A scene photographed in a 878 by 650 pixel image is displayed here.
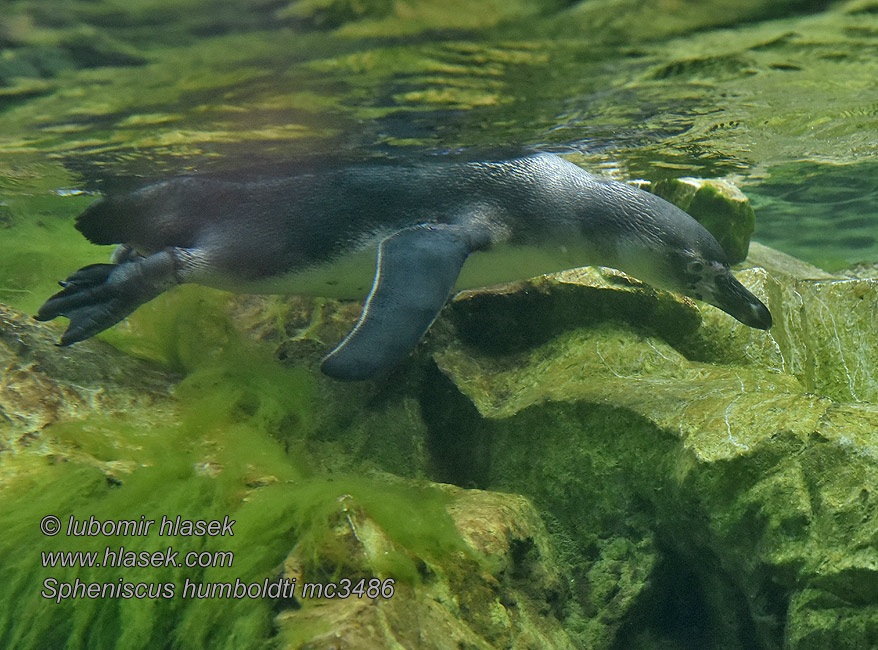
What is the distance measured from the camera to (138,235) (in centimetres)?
513

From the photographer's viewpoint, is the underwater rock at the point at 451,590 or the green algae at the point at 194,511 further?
the green algae at the point at 194,511

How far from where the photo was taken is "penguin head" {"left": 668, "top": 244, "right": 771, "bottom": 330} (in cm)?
462

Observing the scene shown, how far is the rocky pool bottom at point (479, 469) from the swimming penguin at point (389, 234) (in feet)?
1.35

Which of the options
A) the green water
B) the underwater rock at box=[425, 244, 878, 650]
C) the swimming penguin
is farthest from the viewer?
the swimming penguin

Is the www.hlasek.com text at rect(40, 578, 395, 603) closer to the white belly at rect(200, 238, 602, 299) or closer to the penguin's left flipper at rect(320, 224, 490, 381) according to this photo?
the penguin's left flipper at rect(320, 224, 490, 381)

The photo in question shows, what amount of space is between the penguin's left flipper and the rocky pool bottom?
65cm

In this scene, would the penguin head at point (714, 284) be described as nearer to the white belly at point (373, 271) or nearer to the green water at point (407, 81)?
the white belly at point (373, 271)

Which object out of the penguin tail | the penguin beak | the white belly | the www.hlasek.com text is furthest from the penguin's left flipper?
the penguin tail

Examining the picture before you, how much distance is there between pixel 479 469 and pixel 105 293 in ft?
9.59

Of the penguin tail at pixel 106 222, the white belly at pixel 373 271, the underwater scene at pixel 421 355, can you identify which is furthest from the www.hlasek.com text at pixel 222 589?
the penguin tail at pixel 106 222

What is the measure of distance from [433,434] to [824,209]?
14149 millimetres

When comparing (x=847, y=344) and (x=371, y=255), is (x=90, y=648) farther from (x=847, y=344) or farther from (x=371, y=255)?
(x=847, y=344)

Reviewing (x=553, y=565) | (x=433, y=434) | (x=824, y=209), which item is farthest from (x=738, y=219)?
(x=824, y=209)

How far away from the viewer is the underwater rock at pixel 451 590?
2.38m
